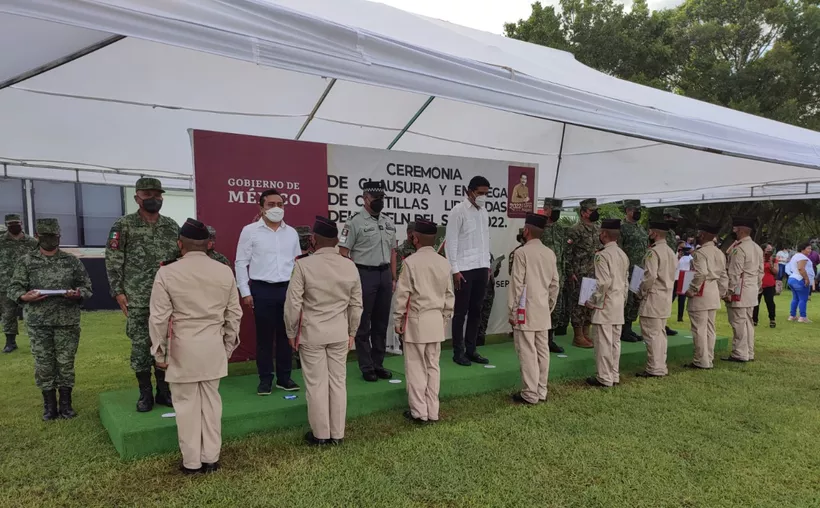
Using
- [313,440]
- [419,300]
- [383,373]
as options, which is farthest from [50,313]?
Answer: [419,300]

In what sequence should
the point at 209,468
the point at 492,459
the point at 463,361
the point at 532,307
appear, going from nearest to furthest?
the point at 209,468
the point at 492,459
the point at 532,307
the point at 463,361

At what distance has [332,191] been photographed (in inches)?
240

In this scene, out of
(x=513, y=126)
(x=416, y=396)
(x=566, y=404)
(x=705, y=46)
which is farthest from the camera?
(x=705, y=46)

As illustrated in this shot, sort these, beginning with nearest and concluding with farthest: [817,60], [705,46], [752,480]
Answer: [752,480] → [817,60] → [705,46]

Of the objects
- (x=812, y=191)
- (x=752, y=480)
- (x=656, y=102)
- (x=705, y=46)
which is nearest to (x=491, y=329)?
(x=656, y=102)

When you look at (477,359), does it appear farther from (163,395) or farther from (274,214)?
(163,395)

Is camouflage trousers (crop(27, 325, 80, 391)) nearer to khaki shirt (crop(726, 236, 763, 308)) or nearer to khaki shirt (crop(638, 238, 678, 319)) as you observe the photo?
khaki shirt (crop(638, 238, 678, 319))

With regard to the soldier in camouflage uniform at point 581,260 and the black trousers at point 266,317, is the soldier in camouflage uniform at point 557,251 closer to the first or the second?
the soldier in camouflage uniform at point 581,260

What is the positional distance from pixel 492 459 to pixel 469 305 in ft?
7.46

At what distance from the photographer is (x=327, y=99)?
20.4 feet

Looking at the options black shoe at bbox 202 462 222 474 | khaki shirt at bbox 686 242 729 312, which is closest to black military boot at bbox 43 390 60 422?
black shoe at bbox 202 462 222 474

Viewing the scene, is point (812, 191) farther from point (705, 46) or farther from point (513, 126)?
point (705, 46)

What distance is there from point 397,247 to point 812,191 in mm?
9213

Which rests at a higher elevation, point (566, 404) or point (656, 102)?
point (656, 102)
